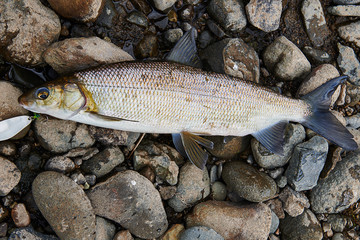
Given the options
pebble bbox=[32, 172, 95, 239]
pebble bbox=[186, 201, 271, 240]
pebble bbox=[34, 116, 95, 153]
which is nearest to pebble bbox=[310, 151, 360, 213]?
pebble bbox=[186, 201, 271, 240]

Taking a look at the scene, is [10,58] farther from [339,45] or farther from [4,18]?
[339,45]

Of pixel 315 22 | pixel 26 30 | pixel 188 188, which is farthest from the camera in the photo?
pixel 315 22

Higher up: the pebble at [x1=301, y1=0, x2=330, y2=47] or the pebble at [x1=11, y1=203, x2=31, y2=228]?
the pebble at [x1=301, y1=0, x2=330, y2=47]

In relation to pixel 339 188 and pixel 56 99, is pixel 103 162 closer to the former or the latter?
pixel 56 99

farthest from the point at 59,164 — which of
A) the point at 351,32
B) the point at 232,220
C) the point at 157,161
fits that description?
the point at 351,32

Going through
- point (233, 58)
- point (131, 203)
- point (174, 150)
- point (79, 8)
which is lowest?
point (131, 203)

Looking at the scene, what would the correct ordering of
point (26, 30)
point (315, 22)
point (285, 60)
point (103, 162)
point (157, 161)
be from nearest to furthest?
point (26, 30) < point (103, 162) < point (157, 161) < point (285, 60) < point (315, 22)

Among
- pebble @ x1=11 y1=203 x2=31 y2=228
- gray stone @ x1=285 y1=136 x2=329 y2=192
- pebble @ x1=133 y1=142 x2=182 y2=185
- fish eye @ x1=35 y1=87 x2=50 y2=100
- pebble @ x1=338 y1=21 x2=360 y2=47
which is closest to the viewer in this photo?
fish eye @ x1=35 y1=87 x2=50 y2=100

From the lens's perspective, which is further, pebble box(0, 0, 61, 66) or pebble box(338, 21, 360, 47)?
pebble box(338, 21, 360, 47)

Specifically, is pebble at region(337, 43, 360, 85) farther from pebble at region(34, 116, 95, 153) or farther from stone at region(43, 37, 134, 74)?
pebble at region(34, 116, 95, 153)
